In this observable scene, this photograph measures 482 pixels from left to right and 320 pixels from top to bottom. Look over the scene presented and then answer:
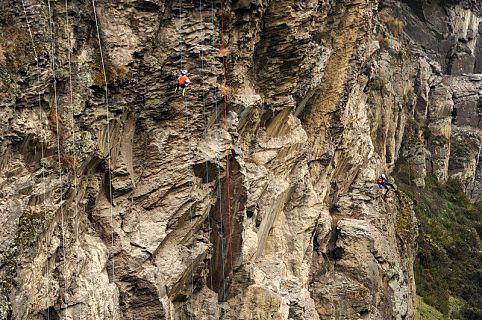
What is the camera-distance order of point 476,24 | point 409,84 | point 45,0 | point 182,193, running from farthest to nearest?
point 476,24, point 409,84, point 182,193, point 45,0

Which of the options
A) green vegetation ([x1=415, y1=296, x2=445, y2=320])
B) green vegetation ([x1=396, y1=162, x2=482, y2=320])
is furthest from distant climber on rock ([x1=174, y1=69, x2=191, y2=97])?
green vegetation ([x1=396, y1=162, x2=482, y2=320])

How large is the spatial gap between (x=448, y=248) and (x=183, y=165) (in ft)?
139

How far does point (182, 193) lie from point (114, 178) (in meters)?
1.86

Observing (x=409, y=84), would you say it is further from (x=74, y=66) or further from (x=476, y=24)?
(x=74, y=66)

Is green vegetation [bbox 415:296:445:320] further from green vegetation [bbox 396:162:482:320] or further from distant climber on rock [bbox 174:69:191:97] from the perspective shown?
distant climber on rock [bbox 174:69:191:97]

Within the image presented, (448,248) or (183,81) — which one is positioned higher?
(183,81)

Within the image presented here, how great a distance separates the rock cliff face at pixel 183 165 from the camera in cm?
1343

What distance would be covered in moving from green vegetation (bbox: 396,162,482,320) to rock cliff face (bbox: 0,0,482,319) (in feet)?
58.1

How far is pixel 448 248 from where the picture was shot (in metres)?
55.2

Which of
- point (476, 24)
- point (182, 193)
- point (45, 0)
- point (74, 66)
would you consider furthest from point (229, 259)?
point (476, 24)

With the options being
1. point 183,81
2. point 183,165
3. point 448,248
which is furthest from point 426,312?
point 183,81

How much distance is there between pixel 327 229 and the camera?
1105 inches

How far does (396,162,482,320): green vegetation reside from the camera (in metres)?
46.9

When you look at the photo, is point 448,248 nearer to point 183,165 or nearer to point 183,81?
point 183,165
